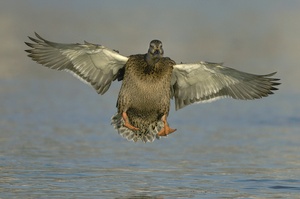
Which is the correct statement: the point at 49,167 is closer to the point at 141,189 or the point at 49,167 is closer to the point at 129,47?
the point at 141,189

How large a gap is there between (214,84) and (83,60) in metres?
1.77

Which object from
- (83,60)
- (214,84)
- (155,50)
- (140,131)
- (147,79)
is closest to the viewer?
(155,50)

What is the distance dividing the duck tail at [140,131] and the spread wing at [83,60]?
0.57 metres

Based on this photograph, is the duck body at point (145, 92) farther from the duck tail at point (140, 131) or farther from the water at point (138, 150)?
the water at point (138, 150)

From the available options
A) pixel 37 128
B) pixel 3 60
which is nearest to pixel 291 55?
pixel 3 60

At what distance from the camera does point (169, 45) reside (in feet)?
68.3

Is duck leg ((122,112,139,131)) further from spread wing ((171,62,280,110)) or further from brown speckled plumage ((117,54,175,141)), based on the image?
spread wing ((171,62,280,110))

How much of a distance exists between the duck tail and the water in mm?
527

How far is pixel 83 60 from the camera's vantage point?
11.2 m

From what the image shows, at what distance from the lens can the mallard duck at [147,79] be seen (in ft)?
35.2

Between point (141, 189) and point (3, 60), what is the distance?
10.4 meters

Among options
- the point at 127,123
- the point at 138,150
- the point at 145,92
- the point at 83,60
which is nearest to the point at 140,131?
the point at 127,123

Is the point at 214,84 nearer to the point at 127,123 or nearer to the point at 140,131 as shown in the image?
the point at 140,131

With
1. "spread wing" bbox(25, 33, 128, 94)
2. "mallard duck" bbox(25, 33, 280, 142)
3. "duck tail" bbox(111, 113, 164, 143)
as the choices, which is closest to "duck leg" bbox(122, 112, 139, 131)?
"mallard duck" bbox(25, 33, 280, 142)
